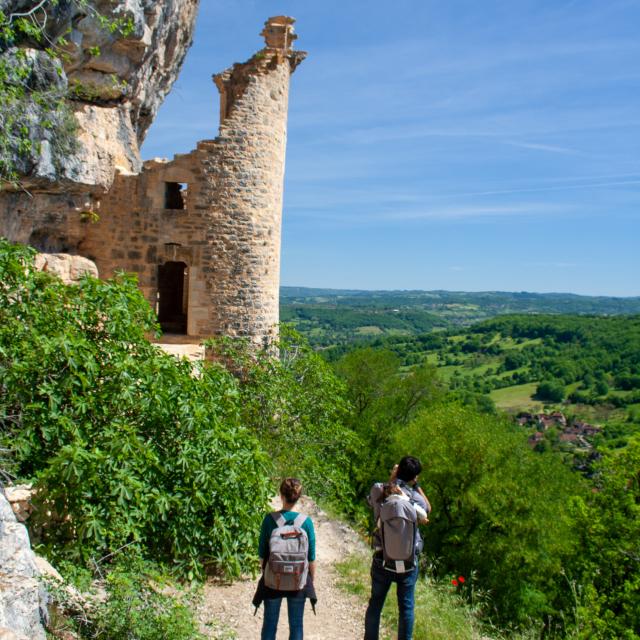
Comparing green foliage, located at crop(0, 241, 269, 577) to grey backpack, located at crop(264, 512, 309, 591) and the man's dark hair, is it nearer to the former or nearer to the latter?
grey backpack, located at crop(264, 512, 309, 591)

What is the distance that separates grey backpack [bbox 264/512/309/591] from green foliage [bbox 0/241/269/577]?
189cm

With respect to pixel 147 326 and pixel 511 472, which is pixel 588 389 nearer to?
pixel 511 472

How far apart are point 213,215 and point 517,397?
7850cm

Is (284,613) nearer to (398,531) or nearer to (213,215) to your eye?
(398,531)

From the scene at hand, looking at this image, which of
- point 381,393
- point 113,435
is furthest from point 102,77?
point 381,393

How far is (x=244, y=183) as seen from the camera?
1324 centimetres

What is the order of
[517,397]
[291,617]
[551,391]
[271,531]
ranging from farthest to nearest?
[517,397] → [551,391] → [291,617] → [271,531]

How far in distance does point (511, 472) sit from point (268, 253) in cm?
1075

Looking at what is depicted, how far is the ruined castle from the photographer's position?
519 inches

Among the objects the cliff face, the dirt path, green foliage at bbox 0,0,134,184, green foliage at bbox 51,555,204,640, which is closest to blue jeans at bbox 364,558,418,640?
the dirt path

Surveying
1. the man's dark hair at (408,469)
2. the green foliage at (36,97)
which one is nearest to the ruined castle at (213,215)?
the green foliage at (36,97)

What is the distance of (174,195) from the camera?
48.0 ft

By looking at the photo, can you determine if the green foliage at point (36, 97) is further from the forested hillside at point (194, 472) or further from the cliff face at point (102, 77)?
the forested hillside at point (194, 472)

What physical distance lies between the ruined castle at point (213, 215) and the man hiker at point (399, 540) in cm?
790
